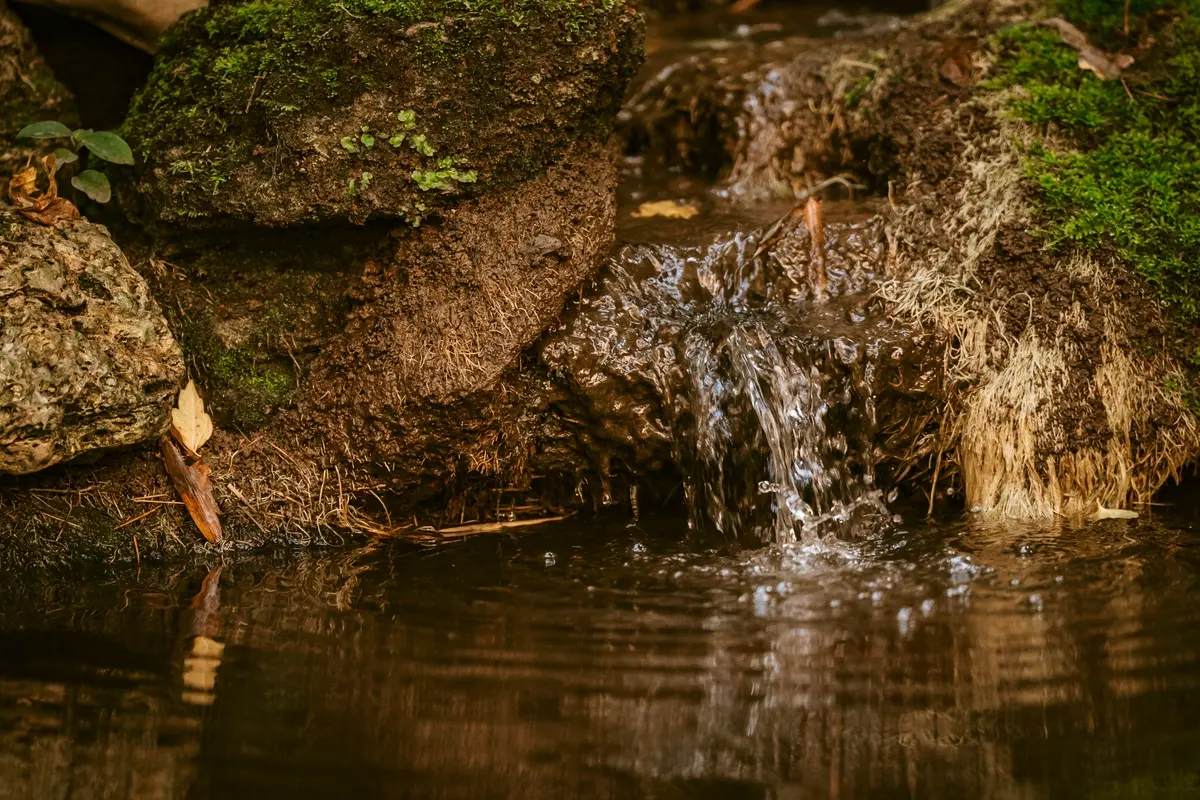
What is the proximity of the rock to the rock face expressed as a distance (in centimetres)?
55

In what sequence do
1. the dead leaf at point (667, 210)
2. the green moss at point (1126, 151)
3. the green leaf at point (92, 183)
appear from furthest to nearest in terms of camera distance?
the dead leaf at point (667, 210) → the green moss at point (1126, 151) → the green leaf at point (92, 183)

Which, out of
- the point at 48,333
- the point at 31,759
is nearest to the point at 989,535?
the point at 31,759

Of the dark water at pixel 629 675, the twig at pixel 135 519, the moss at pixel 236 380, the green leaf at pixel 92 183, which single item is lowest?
the dark water at pixel 629 675

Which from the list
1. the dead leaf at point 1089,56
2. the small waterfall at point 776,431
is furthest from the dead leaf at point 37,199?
the dead leaf at point 1089,56

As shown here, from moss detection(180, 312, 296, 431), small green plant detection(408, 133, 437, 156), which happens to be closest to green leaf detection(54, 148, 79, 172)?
moss detection(180, 312, 296, 431)

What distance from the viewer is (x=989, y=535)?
388 centimetres

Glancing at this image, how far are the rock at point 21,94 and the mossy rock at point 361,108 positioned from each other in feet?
1.67

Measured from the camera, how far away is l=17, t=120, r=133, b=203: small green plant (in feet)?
12.5

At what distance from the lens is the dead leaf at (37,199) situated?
3.84 metres

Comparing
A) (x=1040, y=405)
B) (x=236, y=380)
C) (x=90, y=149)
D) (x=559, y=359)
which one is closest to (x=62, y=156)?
(x=90, y=149)

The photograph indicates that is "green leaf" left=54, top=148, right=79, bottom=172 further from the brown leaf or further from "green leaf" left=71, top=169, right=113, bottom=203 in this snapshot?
the brown leaf

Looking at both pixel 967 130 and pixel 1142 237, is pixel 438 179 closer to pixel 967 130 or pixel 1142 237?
pixel 967 130

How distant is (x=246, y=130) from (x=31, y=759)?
2514mm

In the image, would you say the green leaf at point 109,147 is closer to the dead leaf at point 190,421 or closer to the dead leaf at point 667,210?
the dead leaf at point 190,421
